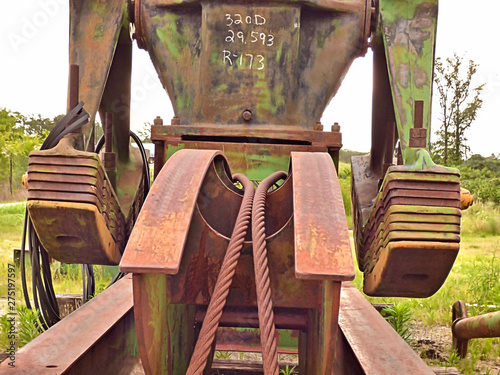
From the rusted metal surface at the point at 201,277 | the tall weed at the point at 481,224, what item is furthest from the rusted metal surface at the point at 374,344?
the tall weed at the point at 481,224

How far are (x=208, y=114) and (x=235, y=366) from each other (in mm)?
1278

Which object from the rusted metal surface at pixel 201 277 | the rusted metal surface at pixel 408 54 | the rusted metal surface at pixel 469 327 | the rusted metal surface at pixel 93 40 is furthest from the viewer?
the rusted metal surface at pixel 469 327

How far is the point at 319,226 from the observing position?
5.03 ft

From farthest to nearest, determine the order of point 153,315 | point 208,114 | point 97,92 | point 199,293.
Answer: point 208,114, point 97,92, point 199,293, point 153,315

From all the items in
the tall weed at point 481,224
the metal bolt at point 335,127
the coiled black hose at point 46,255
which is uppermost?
the metal bolt at point 335,127

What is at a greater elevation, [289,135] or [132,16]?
[132,16]

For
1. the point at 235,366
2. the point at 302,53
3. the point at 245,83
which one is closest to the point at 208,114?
the point at 245,83

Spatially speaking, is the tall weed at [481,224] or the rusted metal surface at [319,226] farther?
the tall weed at [481,224]

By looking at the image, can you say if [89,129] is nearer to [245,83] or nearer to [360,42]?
[245,83]

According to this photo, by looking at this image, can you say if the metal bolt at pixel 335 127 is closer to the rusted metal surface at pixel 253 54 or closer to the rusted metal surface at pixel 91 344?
the rusted metal surface at pixel 253 54

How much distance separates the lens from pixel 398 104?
244cm

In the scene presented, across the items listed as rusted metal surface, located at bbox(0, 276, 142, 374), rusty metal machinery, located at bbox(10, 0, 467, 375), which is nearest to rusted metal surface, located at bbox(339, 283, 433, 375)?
rusty metal machinery, located at bbox(10, 0, 467, 375)

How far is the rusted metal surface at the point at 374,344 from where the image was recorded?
188cm

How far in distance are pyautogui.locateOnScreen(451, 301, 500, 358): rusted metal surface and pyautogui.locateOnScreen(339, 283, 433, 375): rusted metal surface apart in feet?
2.42
